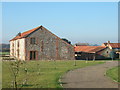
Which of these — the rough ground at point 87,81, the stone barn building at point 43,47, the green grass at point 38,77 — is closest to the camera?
the rough ground at point 87,81

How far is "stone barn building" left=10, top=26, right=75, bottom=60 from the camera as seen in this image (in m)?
41.3

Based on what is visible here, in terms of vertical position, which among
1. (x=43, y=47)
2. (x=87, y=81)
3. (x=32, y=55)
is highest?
(x=43, y=47)

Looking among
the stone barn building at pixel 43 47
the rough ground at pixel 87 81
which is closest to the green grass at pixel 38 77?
the rough ground at pixel 87 81

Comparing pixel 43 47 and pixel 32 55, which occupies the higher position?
pixel 43 47

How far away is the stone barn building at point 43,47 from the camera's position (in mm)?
41344

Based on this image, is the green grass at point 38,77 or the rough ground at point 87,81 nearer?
the rough ground at point 87,81

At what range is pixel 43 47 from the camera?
42.3 m

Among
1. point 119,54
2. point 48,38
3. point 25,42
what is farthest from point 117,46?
point 25,42

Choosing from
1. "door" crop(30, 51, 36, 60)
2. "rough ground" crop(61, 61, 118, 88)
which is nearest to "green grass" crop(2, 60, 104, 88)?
"rough ground" crop(61, 61, 118, 88)

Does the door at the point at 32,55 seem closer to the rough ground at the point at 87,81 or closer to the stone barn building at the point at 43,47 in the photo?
the stone barn building at the point at 43,47

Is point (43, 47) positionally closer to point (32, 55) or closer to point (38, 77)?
point (32, 55)

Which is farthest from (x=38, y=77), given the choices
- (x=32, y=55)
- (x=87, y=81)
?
(x=32, y=55)

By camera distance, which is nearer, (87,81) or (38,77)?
(87,81)

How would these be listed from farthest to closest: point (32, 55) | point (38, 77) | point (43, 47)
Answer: point (43, 47) < point (32, 55) < point (38, 77)
